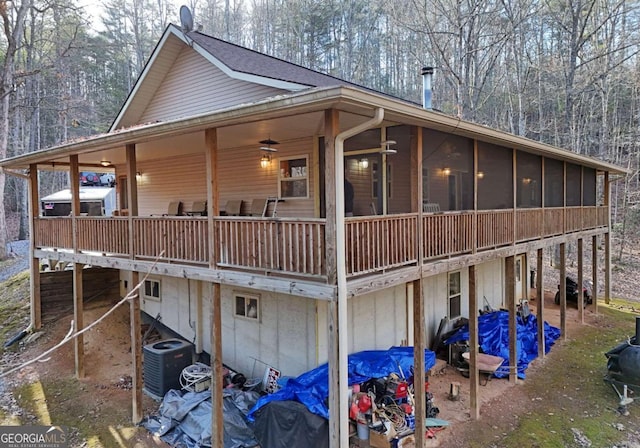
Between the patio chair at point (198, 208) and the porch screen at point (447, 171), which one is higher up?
the porch screen at point (447, 171)

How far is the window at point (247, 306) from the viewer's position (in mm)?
8773

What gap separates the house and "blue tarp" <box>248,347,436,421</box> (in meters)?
0.46

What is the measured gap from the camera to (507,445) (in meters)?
7.01

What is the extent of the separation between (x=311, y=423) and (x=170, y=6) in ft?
110

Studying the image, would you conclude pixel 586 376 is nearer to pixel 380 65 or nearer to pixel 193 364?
pixel 193 364

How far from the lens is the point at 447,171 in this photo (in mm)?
7891

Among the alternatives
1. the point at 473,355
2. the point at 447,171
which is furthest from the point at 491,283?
the point at 447,171

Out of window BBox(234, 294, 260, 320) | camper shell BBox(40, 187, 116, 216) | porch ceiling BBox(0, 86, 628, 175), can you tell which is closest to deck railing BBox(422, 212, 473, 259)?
porch ceiling BBox(0, 86, 628, 175)

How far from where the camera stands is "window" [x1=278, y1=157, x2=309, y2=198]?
29.6 feet

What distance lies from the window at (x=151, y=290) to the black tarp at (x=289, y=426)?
5809 millimetres

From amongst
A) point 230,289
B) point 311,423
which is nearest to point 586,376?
point 311,423

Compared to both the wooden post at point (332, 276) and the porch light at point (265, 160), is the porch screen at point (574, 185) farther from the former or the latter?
the wooden post at point (332, 276)

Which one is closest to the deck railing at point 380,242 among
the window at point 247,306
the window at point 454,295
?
the window at point 247,306

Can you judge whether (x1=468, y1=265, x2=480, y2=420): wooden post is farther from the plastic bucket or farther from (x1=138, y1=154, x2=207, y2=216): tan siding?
(x1=138, y1=154, x2=207, y2=216): tan siding
